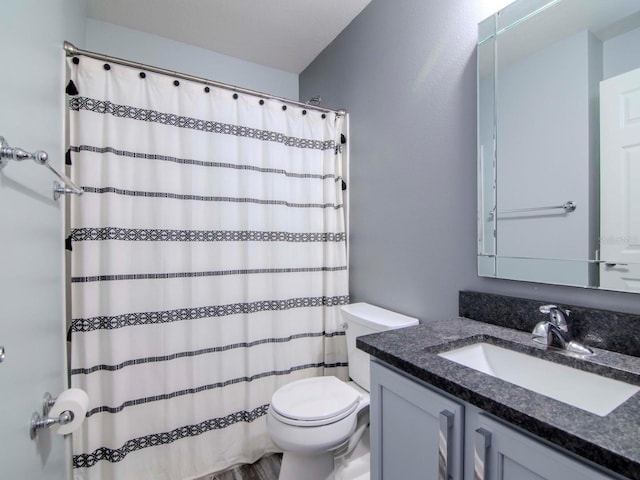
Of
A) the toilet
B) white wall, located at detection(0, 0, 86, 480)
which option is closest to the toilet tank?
the toilet

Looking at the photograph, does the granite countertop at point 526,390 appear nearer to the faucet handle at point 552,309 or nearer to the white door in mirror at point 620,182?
the faucet handle at point 552,309

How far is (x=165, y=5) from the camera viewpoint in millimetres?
1832

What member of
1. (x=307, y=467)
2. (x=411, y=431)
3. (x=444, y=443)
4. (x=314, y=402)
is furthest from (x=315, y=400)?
(x=444, y=443)

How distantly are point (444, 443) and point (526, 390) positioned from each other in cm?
22

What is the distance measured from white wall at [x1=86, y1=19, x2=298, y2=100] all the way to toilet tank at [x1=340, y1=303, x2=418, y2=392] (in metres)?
1.90

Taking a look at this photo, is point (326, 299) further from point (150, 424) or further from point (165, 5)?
point (165, 5)

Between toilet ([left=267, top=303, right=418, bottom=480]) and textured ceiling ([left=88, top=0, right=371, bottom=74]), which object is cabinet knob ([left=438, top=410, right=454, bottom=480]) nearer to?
toilet ([left=267, top=303, right=418, bottom=480])

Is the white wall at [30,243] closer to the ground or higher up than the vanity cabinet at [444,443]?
higher up

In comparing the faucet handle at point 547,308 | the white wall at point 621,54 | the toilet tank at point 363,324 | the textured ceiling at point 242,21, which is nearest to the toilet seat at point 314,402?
the toilet tank at point 363,324

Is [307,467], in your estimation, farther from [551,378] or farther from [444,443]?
[551,378]

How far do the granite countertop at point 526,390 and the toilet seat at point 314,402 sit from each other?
1.77 ft

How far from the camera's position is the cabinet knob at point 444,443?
0.72 meters

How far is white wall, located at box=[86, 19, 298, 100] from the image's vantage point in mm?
1993

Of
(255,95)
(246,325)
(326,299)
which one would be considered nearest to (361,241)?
(326,299)
